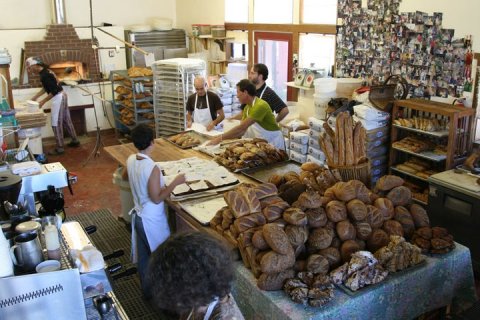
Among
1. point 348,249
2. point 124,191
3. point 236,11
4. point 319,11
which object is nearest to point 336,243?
point 348,249

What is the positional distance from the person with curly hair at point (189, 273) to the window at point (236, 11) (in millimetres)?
7447

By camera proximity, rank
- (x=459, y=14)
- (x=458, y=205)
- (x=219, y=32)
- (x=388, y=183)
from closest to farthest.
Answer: (x=388, y=183)
(x=458, y=205)
(x=459, y=14)
(x=219, y=32)

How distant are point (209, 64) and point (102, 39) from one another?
2.38m

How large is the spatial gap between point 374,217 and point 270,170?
1.68m

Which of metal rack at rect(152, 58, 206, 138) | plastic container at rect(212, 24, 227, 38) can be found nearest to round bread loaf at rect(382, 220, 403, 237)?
metal rack at rect(152, 58, 206, 138)

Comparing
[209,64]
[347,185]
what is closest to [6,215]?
[347,185]

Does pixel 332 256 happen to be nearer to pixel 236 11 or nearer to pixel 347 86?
pixel 347 86

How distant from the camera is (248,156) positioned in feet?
15.0

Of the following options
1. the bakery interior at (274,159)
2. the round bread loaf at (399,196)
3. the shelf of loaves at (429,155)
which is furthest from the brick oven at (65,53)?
the round bread loaf at (399,196)

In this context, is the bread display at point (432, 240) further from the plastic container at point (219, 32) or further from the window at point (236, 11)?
the plastic container at point (219, 32)

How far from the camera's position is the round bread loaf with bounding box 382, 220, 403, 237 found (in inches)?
116

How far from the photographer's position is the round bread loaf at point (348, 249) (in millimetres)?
2764

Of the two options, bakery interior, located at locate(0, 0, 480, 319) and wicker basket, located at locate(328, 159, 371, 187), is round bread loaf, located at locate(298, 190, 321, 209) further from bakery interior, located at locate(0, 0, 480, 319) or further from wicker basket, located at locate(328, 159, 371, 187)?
wicker basket, located at locate(328, 159, 371, 187)

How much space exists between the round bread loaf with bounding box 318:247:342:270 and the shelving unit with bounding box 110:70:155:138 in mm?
7003
